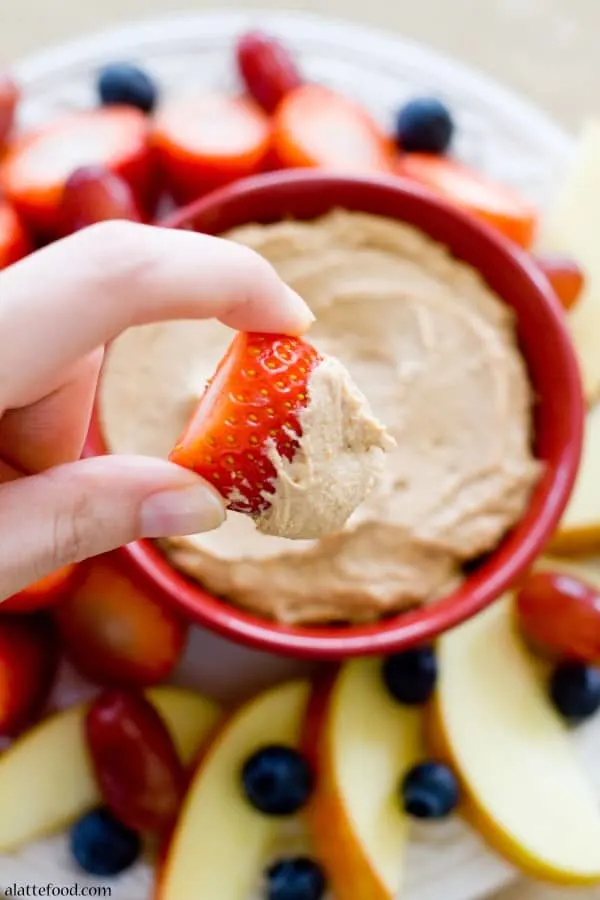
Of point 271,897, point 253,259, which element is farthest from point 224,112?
point 271,897

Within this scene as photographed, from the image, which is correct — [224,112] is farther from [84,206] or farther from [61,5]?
[61,5]

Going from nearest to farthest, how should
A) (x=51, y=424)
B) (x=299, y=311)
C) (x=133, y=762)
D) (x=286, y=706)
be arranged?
(x=299, y=311), (x=51, y=424), (x=133, y=762), (x=286, y=706)

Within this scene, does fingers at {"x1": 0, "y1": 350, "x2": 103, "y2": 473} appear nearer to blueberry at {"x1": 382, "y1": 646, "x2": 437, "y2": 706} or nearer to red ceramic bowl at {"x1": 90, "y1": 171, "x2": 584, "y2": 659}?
red ceramic bowl at {"x1": 90, "y1": 171, "x2": 584, "y2": 659}

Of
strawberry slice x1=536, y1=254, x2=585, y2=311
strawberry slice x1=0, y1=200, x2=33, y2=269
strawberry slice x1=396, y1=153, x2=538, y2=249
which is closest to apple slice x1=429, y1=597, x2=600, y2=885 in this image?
strawberry slice x1=536, y1=254, x2=585, y2=311

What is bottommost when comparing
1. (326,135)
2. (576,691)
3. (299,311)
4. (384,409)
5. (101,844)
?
(101,844)

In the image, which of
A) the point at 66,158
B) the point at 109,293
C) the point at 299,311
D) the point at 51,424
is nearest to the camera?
A: the point at 109,293

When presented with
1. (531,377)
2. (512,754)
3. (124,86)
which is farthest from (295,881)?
(124,86)

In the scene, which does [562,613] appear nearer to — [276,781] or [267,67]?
[276,781]
